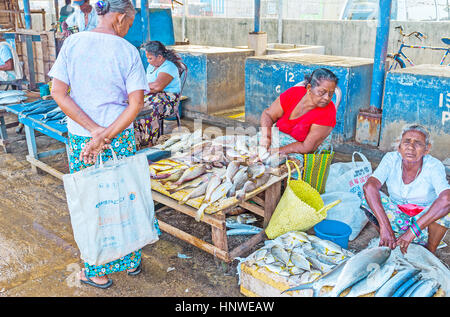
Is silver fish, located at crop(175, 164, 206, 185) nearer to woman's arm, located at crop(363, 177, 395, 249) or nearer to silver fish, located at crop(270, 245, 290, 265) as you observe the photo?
silver fish, located at crop(270, 245, 290, 265)

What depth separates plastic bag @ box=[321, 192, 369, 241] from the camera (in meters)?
3.55

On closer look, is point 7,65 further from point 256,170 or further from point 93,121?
point 256,170

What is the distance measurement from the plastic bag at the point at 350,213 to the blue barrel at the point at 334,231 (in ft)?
0.68

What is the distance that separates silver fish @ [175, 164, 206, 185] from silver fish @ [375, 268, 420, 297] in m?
1.72

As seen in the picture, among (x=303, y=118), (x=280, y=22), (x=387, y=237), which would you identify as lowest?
(x=387, y=237)

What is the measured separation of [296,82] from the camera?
20.4 ft

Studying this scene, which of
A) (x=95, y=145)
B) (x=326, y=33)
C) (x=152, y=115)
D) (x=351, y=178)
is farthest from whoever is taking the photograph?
(x=326, y=33)

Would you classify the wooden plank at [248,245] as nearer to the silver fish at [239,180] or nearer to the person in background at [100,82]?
the silver fish at [239,180]

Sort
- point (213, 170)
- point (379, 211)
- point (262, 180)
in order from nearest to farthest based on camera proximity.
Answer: point (379, 211) < point (262, 180) < point (213, 170)

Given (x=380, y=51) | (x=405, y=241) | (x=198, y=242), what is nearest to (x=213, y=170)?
(x=198, y=242)

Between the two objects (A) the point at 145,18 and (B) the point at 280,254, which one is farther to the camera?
(A) the point at 145,18

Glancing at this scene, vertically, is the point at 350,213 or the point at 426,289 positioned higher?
the point at 426,289

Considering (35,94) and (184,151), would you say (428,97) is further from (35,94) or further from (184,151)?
(35,94)

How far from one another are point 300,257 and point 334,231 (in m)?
0.74
